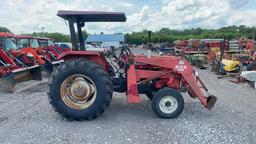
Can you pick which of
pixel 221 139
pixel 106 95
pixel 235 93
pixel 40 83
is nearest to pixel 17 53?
pixel 40 83

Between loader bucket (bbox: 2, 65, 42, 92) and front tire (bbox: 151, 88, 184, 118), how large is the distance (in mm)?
4995

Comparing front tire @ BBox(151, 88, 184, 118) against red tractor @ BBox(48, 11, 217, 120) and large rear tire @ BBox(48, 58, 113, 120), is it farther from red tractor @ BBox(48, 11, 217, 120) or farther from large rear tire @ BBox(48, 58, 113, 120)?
large rear tire @ BBox(48, 58, 113, 120)

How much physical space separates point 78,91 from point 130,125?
4.15 ft

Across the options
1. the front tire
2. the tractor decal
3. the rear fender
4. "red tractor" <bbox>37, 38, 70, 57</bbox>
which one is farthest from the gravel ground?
"red tractor" <bbox>37, 38, 70, 57</bbox>

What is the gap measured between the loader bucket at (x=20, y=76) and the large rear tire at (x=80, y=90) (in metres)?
3.61

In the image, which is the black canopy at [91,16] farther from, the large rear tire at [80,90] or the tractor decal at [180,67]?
the tractor decal at [180,67]

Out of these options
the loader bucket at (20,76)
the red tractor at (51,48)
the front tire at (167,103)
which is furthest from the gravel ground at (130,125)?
the red tractor at (51,48)

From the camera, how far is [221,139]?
4.71 metres

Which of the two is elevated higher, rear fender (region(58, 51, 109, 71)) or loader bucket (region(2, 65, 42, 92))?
rear fender (region(58, 51, 109, 71))

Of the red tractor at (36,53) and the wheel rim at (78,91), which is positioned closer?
the wheel rim at (78,91)

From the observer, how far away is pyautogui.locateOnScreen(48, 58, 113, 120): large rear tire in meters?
5.61

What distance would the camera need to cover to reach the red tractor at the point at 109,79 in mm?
5645

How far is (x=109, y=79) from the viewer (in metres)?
5.68

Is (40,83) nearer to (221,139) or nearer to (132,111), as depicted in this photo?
(132,111)
